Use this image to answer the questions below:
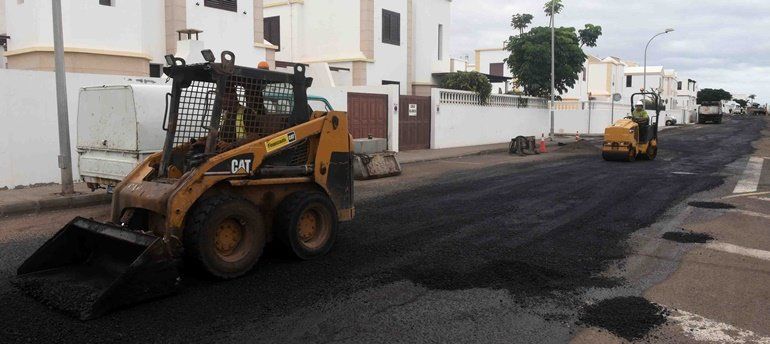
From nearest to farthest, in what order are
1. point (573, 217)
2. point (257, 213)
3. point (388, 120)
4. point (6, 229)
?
point (257, 213) → point (6, 229) → point (573, 217) → point (388, 120)

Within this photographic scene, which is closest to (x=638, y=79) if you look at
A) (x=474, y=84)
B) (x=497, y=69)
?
(x=497, y=69)

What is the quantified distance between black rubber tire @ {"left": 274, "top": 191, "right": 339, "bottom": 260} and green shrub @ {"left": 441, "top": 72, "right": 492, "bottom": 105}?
2054 centimetres

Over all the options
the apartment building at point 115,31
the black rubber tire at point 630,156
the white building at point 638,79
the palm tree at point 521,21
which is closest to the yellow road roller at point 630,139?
the black rubber tire at point 630,156

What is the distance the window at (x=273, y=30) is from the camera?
2777 cm

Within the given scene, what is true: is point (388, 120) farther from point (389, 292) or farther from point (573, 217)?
point (389, 292)

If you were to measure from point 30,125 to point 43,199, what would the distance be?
2141 mm

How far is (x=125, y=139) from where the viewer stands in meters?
9.44

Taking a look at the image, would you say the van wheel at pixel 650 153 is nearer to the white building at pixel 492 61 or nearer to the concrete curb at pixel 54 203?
the concrete curb at pixel 54 203

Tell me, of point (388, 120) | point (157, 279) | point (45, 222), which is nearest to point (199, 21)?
point (388, 120)

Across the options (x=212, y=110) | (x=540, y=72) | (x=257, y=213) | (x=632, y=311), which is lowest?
(x=632, y=311)

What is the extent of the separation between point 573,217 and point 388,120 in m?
12.4

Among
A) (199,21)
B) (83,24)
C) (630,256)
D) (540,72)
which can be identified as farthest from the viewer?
(540,72)

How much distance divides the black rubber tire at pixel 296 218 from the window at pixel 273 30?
2270 cm

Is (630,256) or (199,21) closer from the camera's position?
(630,256)
